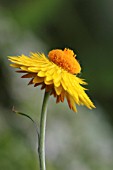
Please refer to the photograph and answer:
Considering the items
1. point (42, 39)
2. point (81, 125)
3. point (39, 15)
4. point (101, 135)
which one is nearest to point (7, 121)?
point (81, 125)

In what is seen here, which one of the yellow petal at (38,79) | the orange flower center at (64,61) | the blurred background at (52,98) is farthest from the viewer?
the blurred background at (52,98)

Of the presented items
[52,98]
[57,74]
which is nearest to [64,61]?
[57,74]

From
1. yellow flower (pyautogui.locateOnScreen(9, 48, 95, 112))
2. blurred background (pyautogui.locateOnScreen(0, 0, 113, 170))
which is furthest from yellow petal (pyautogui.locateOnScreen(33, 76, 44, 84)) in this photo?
blurred background (pyautogui.locateOnScreen(0, 0, 113, 170))

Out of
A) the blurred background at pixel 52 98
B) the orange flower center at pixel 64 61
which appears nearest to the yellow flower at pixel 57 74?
the orange flower center at pixel 64 61

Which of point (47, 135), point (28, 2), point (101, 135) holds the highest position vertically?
point (28, 2)

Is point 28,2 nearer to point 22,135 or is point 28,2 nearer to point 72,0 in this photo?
point 72,0

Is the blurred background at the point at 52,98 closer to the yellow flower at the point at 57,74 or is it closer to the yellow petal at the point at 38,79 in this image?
the yellow flower at the point at 57,74
